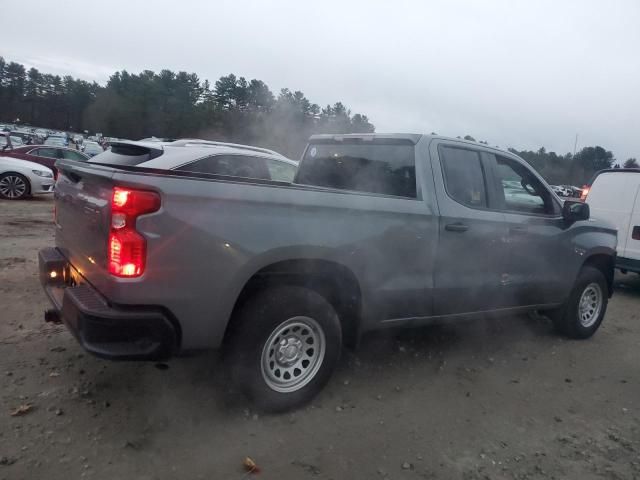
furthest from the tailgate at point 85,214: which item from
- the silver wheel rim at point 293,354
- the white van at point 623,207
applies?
the white van at point 623,207

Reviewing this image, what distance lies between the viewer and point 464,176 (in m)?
3.93

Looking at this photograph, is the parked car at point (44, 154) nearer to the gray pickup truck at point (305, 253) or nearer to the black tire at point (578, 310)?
the gray pickup truck at point (305, 253)

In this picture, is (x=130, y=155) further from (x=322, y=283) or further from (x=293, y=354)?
(x=293, y=354)

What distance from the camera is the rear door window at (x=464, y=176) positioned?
3805 millimetres

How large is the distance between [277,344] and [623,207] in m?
6.41

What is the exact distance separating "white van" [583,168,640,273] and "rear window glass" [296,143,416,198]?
438 cm

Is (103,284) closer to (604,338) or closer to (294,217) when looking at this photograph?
(294,217)

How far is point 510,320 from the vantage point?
17.9ft

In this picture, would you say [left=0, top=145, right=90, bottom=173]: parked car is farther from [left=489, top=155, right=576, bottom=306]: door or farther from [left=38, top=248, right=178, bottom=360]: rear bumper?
[left=489, top=155, right=576, bottom=306]: door

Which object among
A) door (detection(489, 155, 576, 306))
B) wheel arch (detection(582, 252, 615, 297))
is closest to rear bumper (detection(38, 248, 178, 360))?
door (detection(489, 155, 576, 306))

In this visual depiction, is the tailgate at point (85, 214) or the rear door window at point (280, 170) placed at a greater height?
the rear door window at point (280, 170)

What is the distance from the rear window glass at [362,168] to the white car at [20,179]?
998 cm

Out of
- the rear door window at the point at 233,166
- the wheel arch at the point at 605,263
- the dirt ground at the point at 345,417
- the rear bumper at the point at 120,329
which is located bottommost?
the dirt ground at the point at 345,417

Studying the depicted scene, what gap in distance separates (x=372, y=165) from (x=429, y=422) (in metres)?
1.99
